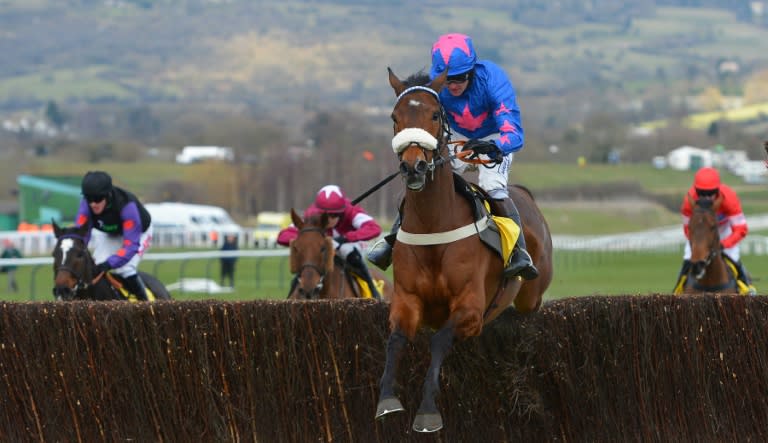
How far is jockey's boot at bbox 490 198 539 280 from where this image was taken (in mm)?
7227

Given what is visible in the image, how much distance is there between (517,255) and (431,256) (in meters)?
0.64

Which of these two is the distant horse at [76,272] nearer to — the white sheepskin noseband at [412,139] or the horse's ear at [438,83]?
the horse's ear at [438,83]

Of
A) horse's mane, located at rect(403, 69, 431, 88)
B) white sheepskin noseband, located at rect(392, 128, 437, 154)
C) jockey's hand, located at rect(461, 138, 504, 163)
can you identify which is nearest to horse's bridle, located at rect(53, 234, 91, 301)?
jockey's hand, located at rect(461, 138, 504, 163)

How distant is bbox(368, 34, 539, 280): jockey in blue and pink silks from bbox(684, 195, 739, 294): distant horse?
13.3 ft

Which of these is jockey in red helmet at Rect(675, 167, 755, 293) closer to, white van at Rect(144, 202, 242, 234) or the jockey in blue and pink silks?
the jockey in blue and pink silks

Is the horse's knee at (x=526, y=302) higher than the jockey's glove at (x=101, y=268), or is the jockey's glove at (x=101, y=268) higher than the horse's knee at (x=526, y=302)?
the jockey's glove at (x=101, y=268)

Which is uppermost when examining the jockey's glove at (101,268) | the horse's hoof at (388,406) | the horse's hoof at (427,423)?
the jockey's glove at (101,268)

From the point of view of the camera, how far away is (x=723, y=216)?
1202 cm

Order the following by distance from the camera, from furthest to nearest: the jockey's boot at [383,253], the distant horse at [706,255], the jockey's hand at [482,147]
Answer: the distant horse at [706,255]
the jockey's boot at [383,253]
the jockey's hand at [482,147]

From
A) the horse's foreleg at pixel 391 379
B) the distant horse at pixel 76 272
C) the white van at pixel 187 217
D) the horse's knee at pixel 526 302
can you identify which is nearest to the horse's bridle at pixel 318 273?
the distant horse at pixel 76 272

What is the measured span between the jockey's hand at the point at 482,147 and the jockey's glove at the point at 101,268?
12.3ft

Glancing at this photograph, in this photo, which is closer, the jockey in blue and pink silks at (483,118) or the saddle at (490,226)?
the saddle at (490,226)

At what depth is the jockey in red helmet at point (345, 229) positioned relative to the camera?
10797mm

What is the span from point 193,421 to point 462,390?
4.71 feet
